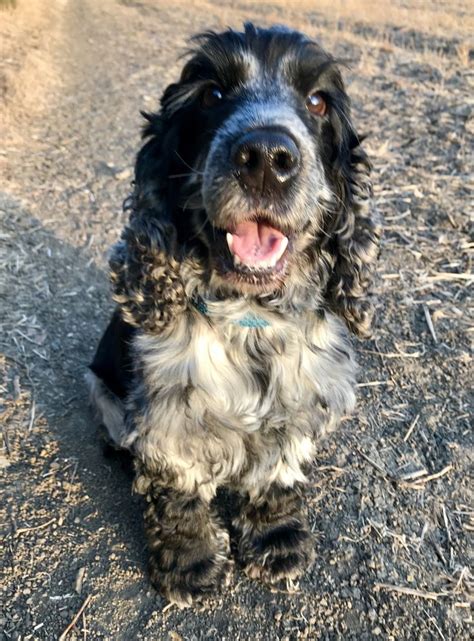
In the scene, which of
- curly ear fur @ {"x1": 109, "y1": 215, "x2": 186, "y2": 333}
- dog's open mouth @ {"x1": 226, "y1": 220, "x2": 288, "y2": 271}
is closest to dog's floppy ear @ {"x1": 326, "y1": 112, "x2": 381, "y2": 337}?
dog's open mouth @ {"x1": 226, "y1": 220, "x2": 288, "y2": 271}

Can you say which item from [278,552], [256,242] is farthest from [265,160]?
[278,552]

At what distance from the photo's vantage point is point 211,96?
282cm

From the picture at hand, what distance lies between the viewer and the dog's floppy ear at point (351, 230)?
2.98 m

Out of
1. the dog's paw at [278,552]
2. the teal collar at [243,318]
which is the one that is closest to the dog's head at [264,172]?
the teal collar at [243,318]

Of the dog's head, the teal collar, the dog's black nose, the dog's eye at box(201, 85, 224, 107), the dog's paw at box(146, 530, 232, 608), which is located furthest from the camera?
the dog's paw at box(146, 530, 232, 608)

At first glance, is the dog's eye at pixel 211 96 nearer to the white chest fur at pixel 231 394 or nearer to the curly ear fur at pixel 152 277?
the curly ear fur at pixel 152 277

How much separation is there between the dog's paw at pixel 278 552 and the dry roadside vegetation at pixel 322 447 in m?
0.08

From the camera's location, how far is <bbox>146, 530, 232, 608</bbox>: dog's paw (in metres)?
3.23

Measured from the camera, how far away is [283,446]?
3186mm

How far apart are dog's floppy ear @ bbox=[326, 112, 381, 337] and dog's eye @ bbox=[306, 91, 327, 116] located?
0.11 metres

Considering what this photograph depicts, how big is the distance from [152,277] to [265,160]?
2.74 ft

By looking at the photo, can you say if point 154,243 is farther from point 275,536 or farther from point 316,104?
point 275,536

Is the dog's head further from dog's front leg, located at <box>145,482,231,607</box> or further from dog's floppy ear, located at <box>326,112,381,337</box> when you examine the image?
dog's front leg, located at <box>145,482,231,607</box>

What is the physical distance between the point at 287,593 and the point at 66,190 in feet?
15.4
